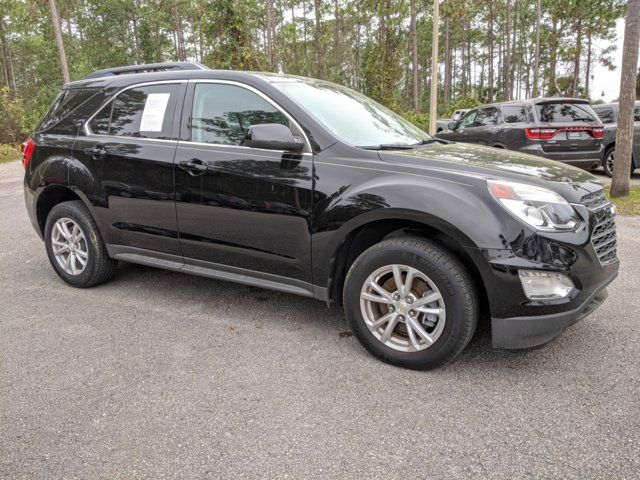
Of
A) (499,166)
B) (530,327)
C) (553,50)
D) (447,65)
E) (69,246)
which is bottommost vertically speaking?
(530,327)

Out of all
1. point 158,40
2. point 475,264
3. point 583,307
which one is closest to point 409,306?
point 475,264

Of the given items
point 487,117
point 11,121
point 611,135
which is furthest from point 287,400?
point 11,121

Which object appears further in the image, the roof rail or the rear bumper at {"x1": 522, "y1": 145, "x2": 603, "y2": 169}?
the rear bumper at {"x1": 522, "y1": 145, "x2": 603, "y2": 169}

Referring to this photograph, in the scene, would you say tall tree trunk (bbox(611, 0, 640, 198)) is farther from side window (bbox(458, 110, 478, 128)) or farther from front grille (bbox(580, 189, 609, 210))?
front grille (bbox(580, 189, 609, 210))

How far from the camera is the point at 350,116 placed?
146 inches

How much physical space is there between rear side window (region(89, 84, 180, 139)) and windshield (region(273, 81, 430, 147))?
0.93 m

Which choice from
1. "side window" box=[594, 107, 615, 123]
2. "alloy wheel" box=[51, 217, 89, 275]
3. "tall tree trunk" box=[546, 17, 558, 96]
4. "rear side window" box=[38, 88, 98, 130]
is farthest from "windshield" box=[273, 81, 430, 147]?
"tall tree trunk" box=[546, 17, 558, 96]

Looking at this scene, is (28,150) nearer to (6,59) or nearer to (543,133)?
(543,133)

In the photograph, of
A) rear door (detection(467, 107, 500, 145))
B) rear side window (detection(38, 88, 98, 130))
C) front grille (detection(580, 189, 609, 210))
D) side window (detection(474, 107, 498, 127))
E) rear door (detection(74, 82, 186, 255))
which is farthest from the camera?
side window (detection(474, 107, 498, 127))

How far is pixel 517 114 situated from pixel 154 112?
8318mm

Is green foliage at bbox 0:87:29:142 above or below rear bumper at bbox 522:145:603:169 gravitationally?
above

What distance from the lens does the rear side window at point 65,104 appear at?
14.5 ft

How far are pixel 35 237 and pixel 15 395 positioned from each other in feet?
14.6

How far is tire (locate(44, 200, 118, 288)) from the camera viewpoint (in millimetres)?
4336
